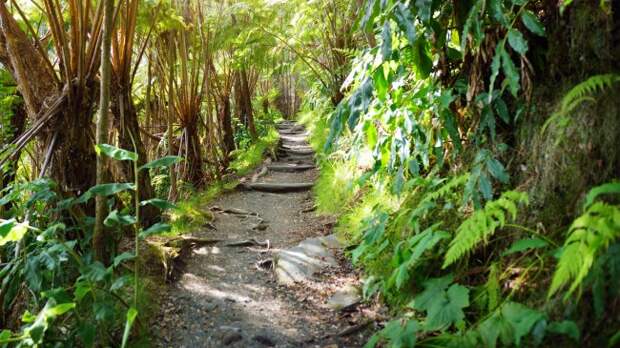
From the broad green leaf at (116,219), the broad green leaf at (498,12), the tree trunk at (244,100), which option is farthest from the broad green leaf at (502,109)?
the tree trunk at (244,100)

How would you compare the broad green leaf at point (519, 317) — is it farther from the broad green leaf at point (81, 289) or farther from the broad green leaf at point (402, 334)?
the broad green leaf at point (81, 289)

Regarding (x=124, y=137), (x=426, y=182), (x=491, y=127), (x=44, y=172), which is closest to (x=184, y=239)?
(x=124, y=137)

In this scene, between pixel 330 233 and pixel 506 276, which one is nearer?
pixel 506 276

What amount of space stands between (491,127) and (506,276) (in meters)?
0.67

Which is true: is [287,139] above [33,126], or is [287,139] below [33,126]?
below

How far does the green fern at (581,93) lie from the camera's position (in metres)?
1.54

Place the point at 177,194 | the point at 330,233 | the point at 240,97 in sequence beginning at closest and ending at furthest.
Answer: the point at 330,233, the point at 177,194, the point at 240,97

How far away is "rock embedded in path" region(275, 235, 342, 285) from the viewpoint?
3.42 metres

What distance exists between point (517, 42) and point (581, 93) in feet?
1.01

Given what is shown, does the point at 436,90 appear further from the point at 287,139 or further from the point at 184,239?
the point at 287,139

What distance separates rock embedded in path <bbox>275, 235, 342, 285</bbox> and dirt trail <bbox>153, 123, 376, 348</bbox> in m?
0.08

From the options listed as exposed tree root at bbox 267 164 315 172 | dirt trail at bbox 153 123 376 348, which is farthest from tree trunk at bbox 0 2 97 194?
exposed tree root at bbox 267 164 315 172

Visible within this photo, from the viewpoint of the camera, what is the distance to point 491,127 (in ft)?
6.56

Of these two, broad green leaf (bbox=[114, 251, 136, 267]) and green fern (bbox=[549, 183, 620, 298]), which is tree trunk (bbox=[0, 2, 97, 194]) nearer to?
broad green leaf (bbox=[114, 251, 136, 267])
